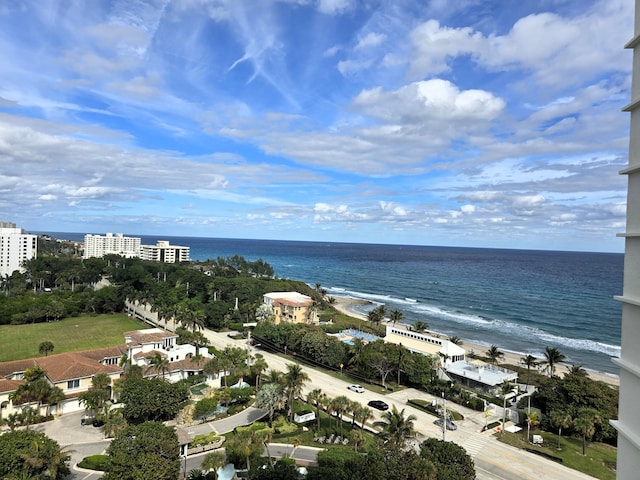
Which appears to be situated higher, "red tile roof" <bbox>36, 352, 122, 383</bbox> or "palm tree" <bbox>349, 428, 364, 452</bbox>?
"red tile roof" <bbox>36, 352, 122, 383</bbox>

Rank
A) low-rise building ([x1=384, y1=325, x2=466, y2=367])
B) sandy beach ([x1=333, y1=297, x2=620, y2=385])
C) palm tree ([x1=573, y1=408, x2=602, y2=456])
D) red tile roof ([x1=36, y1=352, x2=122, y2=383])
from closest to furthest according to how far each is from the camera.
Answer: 1. palm tree ([x1=573, y1=408, x2=602, y2=456])
2. red tile roof ([x1=36, y1=352, x2=122, y2=383])
3. low-rise building ([x1=384, y1=325, x2=466, y2=367])
4. sandy beach ([x1=333, y1=297, x2=620, y2=385])

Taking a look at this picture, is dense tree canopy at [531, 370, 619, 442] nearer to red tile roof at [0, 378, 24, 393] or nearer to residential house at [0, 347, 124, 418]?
residential house at [0, 347, 124, 418]

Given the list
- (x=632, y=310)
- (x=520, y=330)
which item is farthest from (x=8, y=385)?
(x=520, y=330)

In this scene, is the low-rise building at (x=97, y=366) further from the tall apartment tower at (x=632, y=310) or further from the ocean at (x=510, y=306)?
the ocean at (x=510, y=306)

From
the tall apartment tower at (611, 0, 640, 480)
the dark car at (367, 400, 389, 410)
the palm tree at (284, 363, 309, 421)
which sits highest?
the tall apartment tower at (611, 0, 640, 480)

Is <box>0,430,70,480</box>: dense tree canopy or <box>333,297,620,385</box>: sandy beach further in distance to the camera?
<box>333,297,620,385</box>: sandy beach

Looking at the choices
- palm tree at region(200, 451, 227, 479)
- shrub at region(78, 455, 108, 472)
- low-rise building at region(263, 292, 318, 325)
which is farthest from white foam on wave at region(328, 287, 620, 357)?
shrub at region(78, 455, 108, 472)

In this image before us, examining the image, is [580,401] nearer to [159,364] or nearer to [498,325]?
[159,364]

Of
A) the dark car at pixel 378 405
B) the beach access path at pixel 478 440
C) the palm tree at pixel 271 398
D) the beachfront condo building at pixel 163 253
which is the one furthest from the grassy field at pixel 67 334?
the beachfront condo building at pixel 163 253
